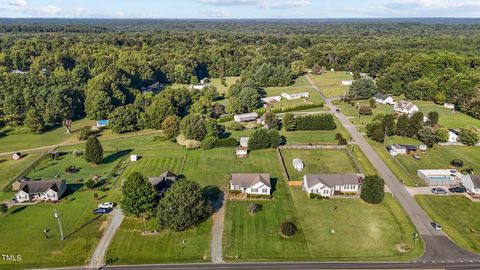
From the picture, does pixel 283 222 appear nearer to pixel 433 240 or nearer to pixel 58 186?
pixel 433 240

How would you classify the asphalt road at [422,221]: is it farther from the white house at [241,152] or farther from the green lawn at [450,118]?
the green lawn at [450,118]

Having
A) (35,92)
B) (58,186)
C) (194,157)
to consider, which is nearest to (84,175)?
(58,186)

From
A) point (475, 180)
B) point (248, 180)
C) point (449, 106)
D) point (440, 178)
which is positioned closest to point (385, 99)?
point (449, 106)

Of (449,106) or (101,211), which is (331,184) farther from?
(449,106)

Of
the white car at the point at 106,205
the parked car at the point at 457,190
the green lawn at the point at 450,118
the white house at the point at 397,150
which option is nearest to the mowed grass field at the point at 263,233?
the white car at the point at 106,205

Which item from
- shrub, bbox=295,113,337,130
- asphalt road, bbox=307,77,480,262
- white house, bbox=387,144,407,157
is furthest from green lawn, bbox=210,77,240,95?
white house, bbox=387,144,407,157

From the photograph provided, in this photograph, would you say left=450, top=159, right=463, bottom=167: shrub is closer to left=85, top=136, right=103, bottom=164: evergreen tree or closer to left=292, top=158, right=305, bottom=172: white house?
left=292, top=158, right=305, bottom=172: white house
